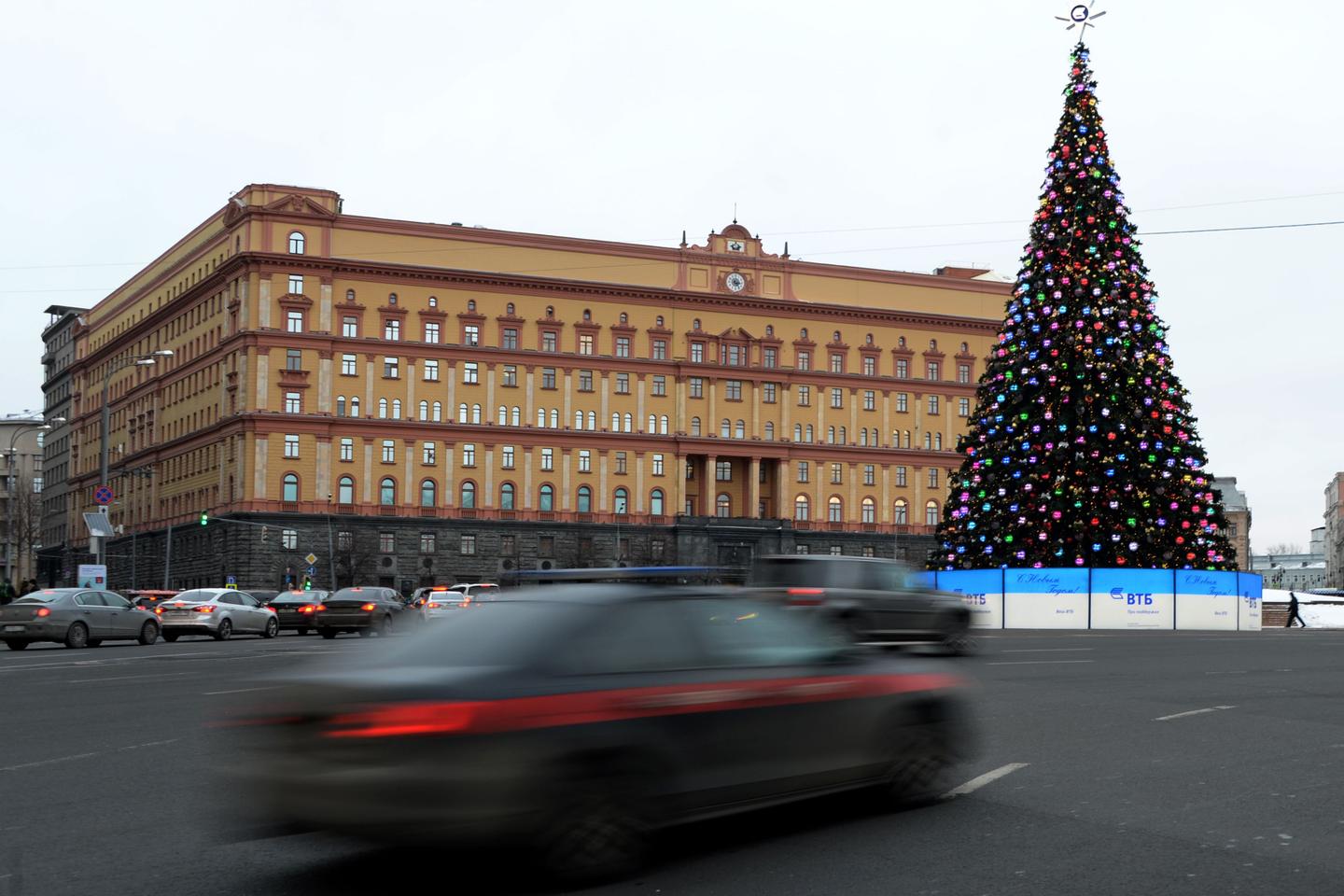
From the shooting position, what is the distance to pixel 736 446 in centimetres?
11306

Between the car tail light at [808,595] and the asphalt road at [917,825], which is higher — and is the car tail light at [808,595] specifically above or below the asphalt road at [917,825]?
above

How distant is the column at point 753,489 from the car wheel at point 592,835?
4163 inches

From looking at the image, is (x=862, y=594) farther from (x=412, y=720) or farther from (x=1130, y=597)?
(x=1130, y=597)

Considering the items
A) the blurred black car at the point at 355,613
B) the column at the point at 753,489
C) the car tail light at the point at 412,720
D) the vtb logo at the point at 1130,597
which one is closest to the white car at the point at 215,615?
the blurred black car at the point at 355,613

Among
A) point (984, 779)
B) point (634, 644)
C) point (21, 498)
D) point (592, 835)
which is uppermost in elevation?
point (21, 498)

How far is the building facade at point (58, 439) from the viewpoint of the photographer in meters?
141

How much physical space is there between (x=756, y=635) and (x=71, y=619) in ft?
99.1

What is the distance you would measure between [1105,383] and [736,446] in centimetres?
6920

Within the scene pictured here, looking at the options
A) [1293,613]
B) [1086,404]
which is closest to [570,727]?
[1086,404]

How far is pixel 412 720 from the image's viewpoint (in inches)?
278

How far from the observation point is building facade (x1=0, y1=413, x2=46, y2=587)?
408 feet

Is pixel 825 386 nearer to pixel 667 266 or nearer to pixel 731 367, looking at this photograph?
pixel 731 367

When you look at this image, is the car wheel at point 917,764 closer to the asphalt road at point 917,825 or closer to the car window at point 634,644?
the asphalt road at point 917,825

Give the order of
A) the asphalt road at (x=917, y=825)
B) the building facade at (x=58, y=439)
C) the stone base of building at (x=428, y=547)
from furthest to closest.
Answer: the building facade at (x=58, y=439) → the stone base of building at (x=428, y=547) → the asphalt road at (x=917, y=825)
